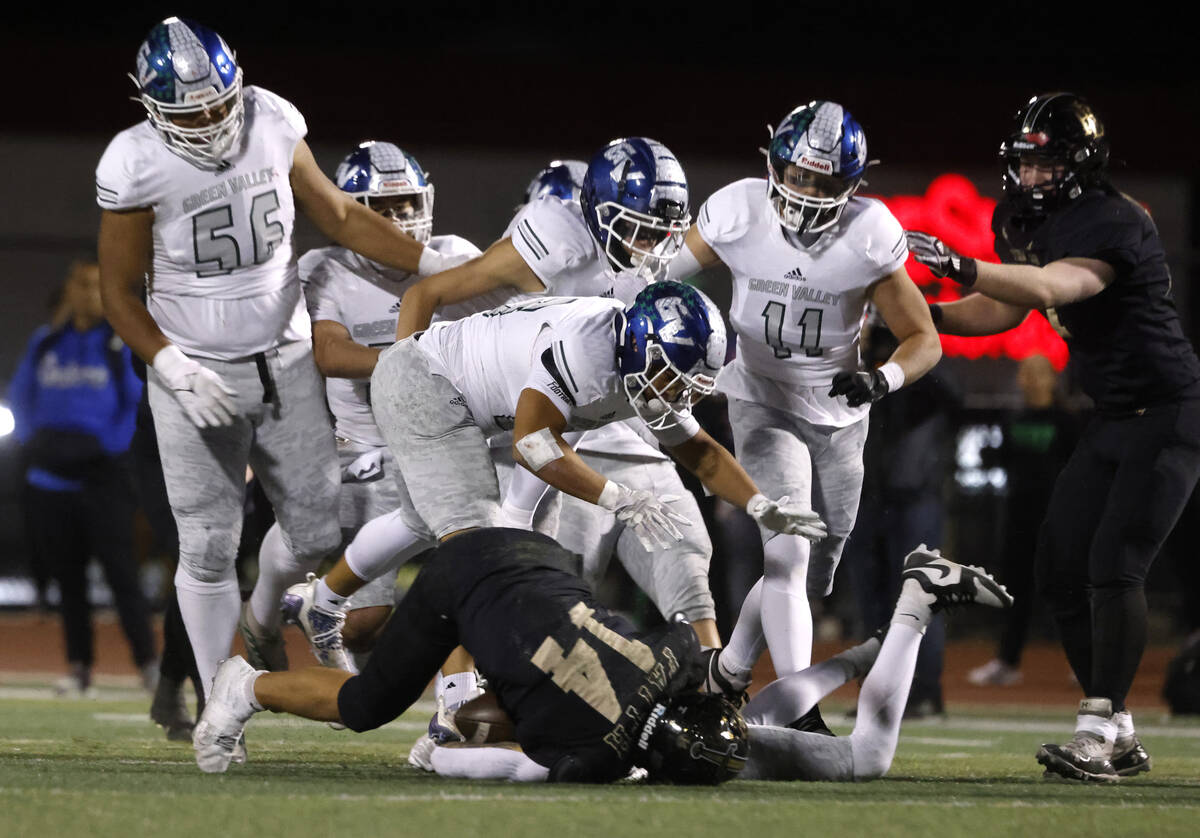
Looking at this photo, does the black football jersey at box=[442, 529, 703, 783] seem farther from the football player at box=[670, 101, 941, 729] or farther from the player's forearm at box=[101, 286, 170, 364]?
the player's forearm at box=[101, 286, 170, 364]

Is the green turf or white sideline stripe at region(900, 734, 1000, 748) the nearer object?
the green turf

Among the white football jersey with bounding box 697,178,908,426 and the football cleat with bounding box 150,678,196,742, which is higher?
the white football jersey with bounding box 697,178,908,426

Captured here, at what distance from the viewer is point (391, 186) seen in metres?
5.74

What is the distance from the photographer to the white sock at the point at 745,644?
5094mm

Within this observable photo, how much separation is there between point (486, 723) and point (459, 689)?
1.51 ft

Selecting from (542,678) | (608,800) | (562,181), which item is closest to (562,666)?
(542,678)

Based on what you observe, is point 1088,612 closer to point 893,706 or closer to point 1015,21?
point 893,706

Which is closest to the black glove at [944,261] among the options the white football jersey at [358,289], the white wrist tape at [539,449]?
the white wrist tape at [539,449]

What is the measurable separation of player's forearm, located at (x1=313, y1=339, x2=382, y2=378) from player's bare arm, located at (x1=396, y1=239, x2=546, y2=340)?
0.31m

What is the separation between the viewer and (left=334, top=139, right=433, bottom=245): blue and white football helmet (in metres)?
5.74

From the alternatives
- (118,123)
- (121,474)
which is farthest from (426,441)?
(118,123)

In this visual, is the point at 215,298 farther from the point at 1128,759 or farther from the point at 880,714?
the point at 1128,759

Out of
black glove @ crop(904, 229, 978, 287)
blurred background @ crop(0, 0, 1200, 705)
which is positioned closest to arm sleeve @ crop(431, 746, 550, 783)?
black glove @ crop(904, 229, 978, 287)

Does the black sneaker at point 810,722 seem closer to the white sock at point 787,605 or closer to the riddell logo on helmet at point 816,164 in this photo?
the white sock at point 787,605
